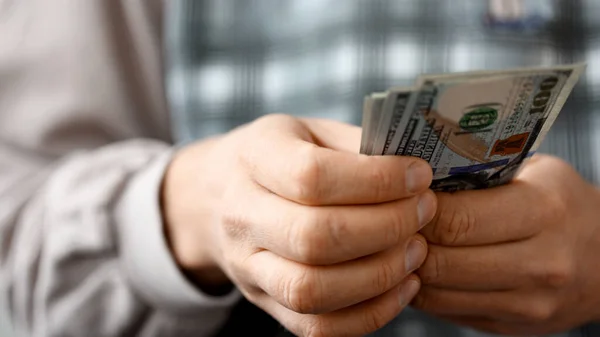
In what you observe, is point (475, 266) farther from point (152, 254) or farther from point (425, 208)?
point (152, 254)

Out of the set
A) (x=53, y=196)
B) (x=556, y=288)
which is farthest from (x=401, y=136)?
(x=53, y=196)

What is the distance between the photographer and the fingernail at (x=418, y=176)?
15.8 inches

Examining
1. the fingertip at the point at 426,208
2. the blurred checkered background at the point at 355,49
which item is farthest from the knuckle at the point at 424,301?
the blurred checkered background at the point at 355,49

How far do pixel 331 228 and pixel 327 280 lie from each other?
0.04 m

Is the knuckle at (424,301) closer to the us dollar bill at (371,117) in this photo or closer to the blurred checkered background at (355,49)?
the us dollar bill at (371,117)

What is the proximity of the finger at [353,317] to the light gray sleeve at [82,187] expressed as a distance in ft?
0.49

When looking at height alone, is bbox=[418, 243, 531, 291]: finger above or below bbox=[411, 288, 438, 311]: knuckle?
above

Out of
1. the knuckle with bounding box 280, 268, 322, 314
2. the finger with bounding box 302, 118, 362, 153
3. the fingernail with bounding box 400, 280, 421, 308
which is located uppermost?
the finger with bounding box 302, 118, 362, 153

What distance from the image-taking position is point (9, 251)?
0.60 meters

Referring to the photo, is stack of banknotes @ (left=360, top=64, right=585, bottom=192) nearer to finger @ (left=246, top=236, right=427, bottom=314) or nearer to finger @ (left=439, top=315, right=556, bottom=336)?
finger @ (left=246, top=236, right=427, bottom=314)

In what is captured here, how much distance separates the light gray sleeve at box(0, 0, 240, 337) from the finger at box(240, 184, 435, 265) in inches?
7.1

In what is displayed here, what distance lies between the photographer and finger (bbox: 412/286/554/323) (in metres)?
0.50

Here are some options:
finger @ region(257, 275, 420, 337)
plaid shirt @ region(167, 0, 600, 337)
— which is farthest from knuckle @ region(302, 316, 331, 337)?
plaid shirt @ region(167, 0, 600, 337)

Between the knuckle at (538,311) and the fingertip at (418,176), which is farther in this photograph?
the knuckle at (538,311)
